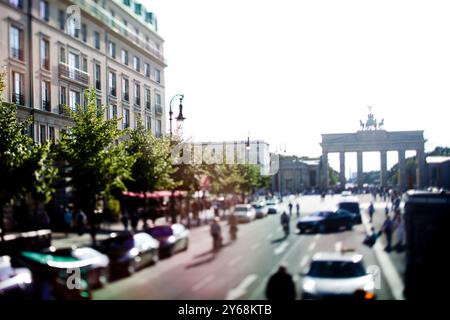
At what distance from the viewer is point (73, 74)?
3.40 meters

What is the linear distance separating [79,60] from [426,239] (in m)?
2.60

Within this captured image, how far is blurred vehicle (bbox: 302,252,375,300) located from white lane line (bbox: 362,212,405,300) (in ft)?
0.34

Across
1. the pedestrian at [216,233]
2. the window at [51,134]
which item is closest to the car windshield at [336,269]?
the pedestrian at [216,233]

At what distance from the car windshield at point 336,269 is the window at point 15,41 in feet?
7.68

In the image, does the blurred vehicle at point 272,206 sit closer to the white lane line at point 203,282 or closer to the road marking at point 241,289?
the road marking at point 241,289

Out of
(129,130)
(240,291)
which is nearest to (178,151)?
(129,130)

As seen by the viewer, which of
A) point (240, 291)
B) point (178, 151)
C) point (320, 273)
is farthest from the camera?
point (178, 151)

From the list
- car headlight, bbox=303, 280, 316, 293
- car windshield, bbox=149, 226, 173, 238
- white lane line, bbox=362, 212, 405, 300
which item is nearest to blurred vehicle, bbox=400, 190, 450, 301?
white lane line, bbox=362, 212, 405, 300

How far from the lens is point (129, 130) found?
3545 millimetres

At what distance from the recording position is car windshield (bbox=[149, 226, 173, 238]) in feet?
10.6

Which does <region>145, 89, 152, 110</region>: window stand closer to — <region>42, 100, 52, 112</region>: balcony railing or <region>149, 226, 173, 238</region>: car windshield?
<region>42, 100, 52, 112</region>: balcony railing

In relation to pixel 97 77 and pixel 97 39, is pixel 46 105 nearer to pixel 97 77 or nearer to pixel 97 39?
pixel 97 77

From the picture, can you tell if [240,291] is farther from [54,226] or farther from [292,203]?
[54,226]
